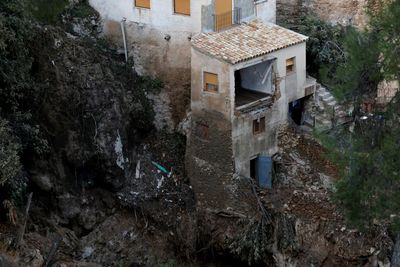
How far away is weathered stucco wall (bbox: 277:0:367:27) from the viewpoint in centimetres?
2839

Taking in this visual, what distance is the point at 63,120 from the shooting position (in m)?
23.6

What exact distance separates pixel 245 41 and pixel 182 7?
96.8 inches

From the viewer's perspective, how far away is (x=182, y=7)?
24734 mm

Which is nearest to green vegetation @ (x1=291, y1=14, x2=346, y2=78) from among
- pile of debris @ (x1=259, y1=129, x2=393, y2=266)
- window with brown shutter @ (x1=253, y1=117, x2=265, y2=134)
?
pile of debris @ (x1=259, y1=129, x2=393, y2=266)

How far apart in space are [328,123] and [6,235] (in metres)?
11.5

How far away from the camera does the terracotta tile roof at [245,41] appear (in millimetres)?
23250

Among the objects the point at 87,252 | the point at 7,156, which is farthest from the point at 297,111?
the point at 7,156

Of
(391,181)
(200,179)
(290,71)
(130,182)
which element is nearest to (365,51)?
(391,181)

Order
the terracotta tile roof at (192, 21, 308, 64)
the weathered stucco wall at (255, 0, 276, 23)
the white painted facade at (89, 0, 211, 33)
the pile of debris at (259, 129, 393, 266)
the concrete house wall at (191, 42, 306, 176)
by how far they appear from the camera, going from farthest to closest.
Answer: the weathered stucco wall at (255, 0, 276, 23) → the white painted facade at (89, 0, 211, 33) → the concrete house wall at (191, 42, 306, 176) → the terracotta tile roof at (192, 21, 308, 64) → the pile of debris at (259, 129, 393, 266)

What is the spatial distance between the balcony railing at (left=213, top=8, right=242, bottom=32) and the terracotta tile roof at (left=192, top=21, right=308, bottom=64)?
24 centimetres

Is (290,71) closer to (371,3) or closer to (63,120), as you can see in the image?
(371,3)

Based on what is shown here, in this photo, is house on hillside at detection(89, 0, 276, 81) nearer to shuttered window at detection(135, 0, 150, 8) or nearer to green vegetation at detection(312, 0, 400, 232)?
shuttered window at detection(135, 0, 150, 8)

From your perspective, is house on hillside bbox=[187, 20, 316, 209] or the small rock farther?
the small rock

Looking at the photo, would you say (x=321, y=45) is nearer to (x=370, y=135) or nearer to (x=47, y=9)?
(x=47, y=9)
